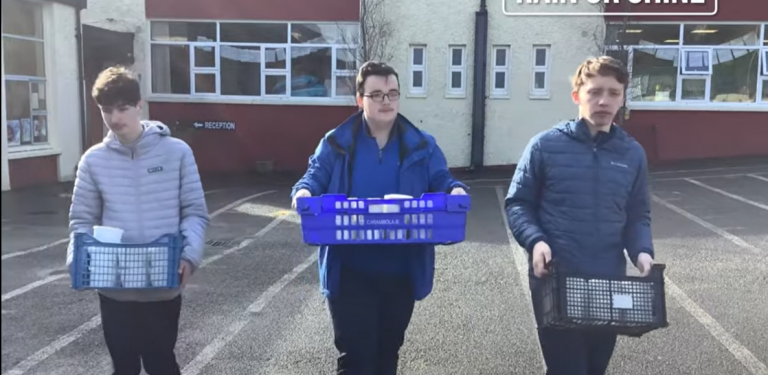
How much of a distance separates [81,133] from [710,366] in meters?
15.3

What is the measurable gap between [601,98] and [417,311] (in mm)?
3402

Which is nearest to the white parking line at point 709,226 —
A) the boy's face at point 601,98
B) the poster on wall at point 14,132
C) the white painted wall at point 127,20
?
the boy's face at point 601,98

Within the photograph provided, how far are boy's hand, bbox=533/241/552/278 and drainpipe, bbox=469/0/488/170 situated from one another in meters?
16.4

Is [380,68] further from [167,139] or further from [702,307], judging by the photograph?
[702,307]

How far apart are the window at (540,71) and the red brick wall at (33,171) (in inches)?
492

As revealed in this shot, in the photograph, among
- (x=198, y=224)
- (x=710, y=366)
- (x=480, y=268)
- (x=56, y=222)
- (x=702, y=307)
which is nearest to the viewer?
(x=198, y=224)

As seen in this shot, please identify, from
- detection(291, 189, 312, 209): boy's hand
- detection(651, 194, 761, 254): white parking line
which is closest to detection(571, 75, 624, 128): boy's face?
detection(291, 189, 312, 209): boy's hand

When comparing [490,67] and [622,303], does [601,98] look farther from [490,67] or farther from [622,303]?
[490,67]

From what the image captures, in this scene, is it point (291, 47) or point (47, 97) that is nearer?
point (47, 97)

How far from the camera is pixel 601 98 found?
118 inches

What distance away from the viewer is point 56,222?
1045 cm

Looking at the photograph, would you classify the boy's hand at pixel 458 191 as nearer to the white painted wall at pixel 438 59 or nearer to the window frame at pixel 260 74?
the white painted wall at pixel 438 59

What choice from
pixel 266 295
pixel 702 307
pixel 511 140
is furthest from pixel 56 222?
pixel 511 140

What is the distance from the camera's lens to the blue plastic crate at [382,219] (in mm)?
2980
